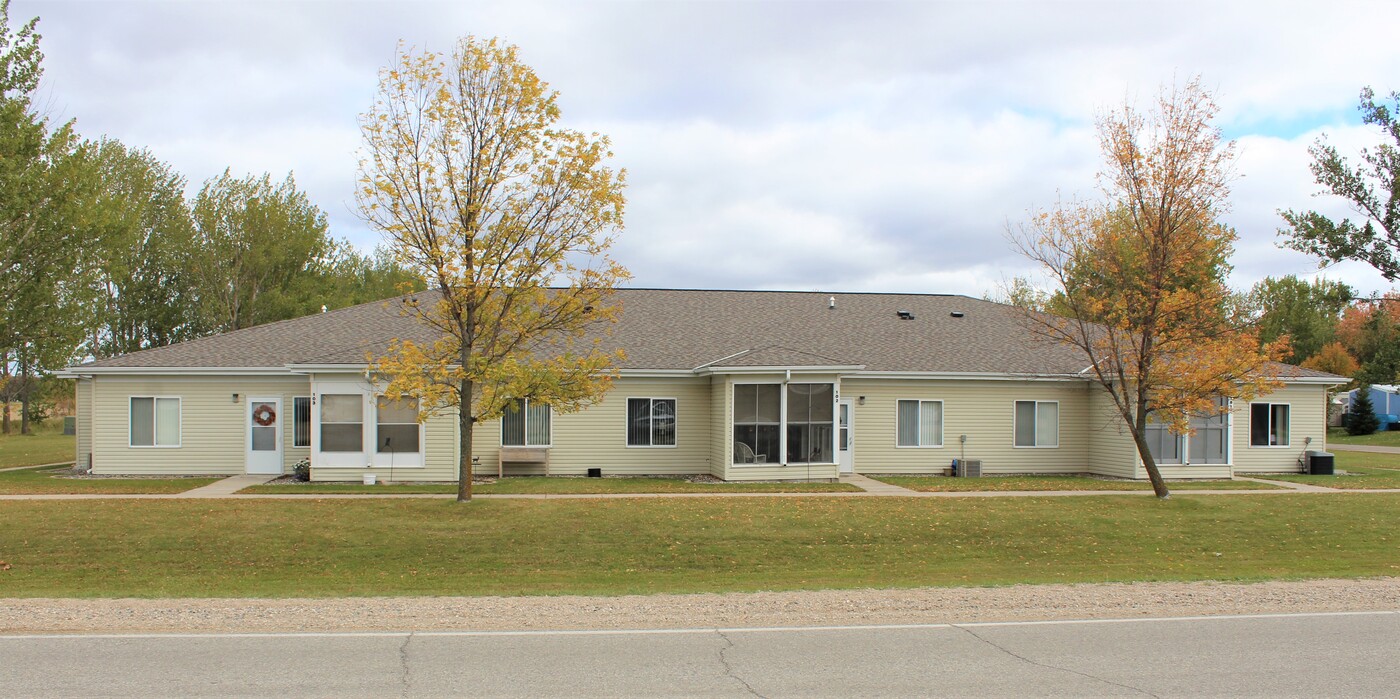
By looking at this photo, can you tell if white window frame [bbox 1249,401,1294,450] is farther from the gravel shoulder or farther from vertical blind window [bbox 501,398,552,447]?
vertical blind window [bbox 501,398,552,447]

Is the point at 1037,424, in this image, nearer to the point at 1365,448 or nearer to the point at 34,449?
the point at 1365,448

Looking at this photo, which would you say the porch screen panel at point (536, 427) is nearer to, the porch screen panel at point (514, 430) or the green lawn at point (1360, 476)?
the porch screen panel at point (514, 430)

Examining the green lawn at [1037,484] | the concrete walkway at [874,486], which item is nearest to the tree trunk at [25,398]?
the concrete walkway at [874,486]

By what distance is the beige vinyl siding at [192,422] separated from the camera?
78.9ft

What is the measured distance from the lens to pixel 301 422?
79.8 ft

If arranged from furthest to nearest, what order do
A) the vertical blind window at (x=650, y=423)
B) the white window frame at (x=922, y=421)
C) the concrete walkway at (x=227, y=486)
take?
the white window frame at (x=922, y=421) → the vertical blind window at (x=650, y=423) → the concrete walkway at (x=227, y=486)

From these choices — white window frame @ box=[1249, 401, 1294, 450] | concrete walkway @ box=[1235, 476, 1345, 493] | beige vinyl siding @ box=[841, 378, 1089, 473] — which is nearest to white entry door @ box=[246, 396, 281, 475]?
beige vinyl siding @ box=[841, 378, 1089, 473]

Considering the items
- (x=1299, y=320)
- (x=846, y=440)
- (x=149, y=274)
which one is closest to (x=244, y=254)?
Answer: (x=149, y=274)

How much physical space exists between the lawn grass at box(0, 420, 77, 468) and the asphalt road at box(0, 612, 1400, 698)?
84.8ft

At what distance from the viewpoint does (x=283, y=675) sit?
7.64 metres

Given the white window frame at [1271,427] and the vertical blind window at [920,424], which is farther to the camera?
the white window frame at [1271,427]

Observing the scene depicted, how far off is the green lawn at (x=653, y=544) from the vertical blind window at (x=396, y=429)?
422cm

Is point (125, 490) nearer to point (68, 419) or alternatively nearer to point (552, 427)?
point (552, 427)

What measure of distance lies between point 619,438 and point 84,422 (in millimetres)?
15038
